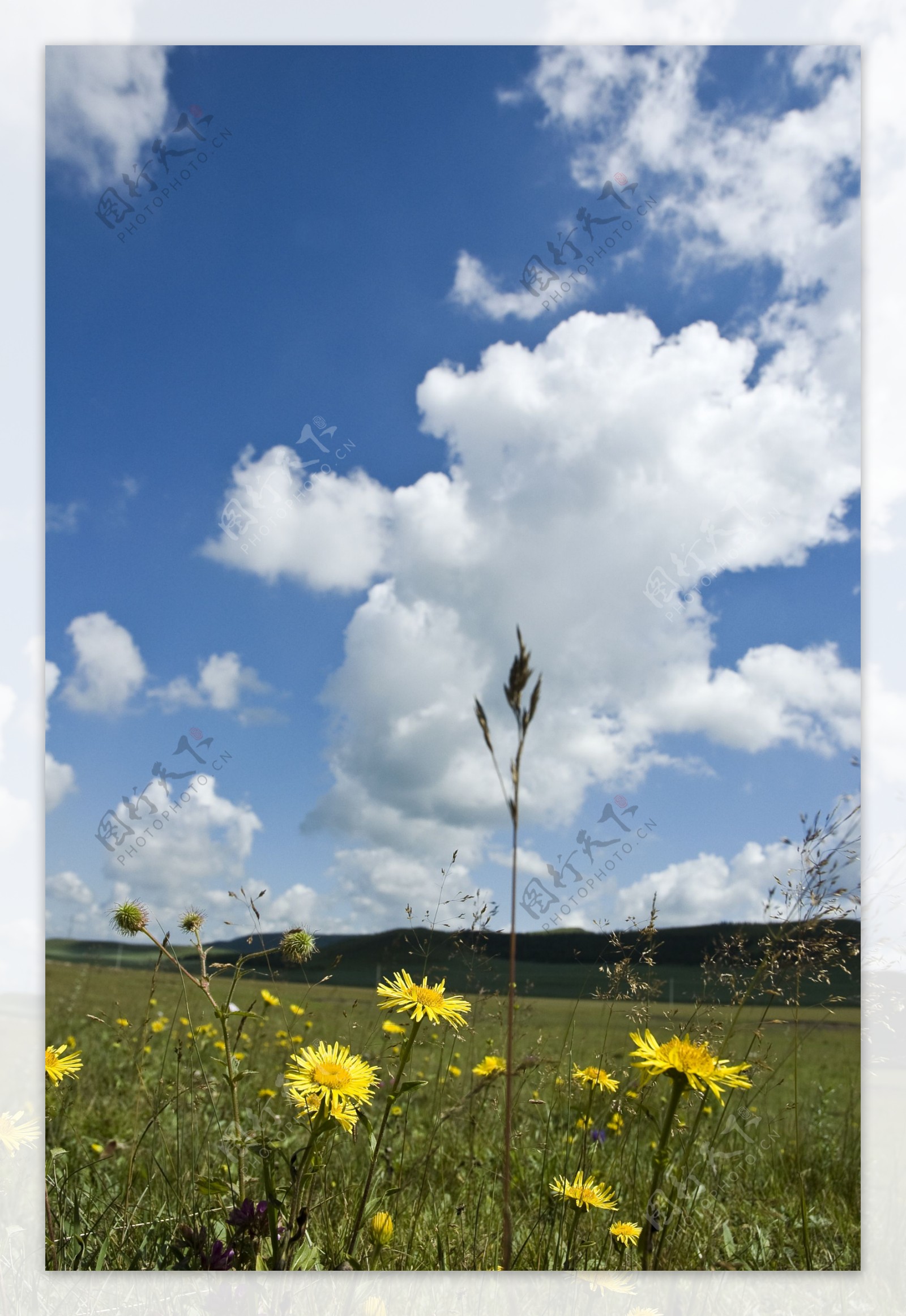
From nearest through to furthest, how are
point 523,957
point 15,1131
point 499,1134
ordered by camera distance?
1. point 15,1131
2. point 523,957
3. point 499,1134

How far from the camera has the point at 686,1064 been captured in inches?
54.3

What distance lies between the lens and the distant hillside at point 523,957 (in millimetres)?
1877

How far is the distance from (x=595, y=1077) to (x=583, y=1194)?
225 millimetres

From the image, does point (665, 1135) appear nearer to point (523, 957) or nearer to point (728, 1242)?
point (523, 957)

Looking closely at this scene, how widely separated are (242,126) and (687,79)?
1345mm

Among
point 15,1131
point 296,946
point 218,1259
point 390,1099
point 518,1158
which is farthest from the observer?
point 518,1158

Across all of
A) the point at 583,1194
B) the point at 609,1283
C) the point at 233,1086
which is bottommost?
the point at 609,1283

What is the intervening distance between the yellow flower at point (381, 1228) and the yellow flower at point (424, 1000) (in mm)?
474

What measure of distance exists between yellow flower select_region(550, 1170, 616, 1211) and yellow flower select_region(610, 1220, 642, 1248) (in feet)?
0.13

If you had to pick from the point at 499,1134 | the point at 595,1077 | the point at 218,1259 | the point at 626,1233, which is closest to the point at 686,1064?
the point at 595,1077

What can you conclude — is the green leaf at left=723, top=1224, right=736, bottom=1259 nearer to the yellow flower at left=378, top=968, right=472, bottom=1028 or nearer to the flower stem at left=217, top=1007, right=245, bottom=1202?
the yellow flower at left=378, top=968, right=472, bottom=1028

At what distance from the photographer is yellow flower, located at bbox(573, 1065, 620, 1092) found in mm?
1906

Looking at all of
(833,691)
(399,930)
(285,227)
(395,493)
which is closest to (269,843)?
(399,930)

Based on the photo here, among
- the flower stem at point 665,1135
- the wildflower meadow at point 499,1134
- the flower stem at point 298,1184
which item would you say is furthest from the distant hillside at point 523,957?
the flower stem at point 665,1135
